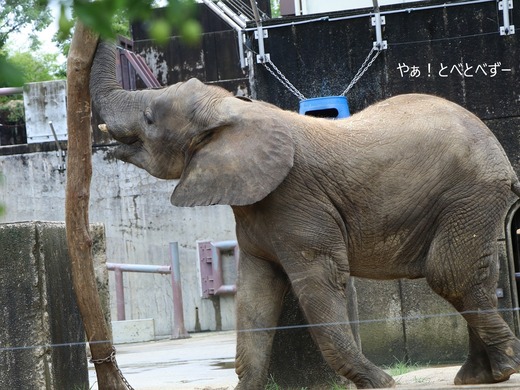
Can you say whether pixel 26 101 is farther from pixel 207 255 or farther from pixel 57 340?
pixel 57 340

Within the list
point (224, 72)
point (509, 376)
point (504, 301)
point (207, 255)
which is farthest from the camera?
point (224, 72)

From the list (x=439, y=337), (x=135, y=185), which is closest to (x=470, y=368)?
(x=439, y=337)

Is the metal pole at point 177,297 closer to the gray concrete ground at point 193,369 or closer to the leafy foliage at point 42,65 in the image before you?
the gray concrete ground at point 193,369

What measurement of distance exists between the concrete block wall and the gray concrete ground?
1233 millimetres

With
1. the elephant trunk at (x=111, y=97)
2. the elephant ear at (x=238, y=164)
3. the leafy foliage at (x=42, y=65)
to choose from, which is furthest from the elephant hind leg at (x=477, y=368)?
the leafy foliage at (x=42, y=65)

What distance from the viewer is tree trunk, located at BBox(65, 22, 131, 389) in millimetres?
6262

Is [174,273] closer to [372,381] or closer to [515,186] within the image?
[515,186]

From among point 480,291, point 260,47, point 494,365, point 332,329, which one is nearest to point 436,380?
point 494,365

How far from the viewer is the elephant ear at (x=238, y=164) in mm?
5949

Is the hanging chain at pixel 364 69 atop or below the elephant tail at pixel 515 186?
atop

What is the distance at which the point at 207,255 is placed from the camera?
16984 mm

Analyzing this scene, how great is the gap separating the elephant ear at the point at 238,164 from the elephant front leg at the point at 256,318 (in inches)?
19.6

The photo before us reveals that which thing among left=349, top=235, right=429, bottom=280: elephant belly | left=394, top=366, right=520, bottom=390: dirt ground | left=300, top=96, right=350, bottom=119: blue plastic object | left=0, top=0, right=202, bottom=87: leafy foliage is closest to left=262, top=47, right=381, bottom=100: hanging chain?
left=300, top=96, right=350, bottom=119: blue plastic object

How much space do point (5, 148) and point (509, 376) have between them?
13.8 metres
